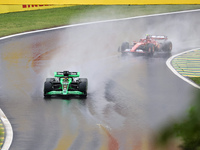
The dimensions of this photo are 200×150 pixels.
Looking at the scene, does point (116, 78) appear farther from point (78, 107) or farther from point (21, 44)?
point (21, 44)

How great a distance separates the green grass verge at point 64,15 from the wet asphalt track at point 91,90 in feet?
7.72

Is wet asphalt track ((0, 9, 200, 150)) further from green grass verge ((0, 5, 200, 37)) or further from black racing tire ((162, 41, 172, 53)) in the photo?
green grass verge ((0, 5, 200, 37))

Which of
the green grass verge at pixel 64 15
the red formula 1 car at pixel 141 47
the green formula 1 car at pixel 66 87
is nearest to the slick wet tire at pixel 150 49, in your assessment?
the red formula 1 car at pixel 141 47

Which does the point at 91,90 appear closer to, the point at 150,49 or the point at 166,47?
the point at 150,49

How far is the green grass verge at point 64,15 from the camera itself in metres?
30.4

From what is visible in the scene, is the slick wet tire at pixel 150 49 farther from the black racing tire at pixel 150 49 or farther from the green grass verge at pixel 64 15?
the green grass verge at pixel 64 15

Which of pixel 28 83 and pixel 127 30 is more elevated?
pixel 127 30

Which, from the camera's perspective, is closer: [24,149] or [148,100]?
[24,149]

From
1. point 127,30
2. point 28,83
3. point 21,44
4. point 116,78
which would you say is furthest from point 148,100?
point 127,30

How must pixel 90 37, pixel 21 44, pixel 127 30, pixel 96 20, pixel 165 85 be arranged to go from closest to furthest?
pixel 165 85 < pixel 21 44 < pixel 90 37 < pixel 127 30 < pixel 96 20

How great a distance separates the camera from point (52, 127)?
39.3ft

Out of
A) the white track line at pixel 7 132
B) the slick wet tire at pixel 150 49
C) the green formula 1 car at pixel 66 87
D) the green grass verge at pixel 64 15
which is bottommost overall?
the white track line at pixel 7 132

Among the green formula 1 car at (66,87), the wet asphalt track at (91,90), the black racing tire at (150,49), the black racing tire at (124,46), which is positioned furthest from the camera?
the black racing tire at (124,46)

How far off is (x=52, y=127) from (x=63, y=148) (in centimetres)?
185
